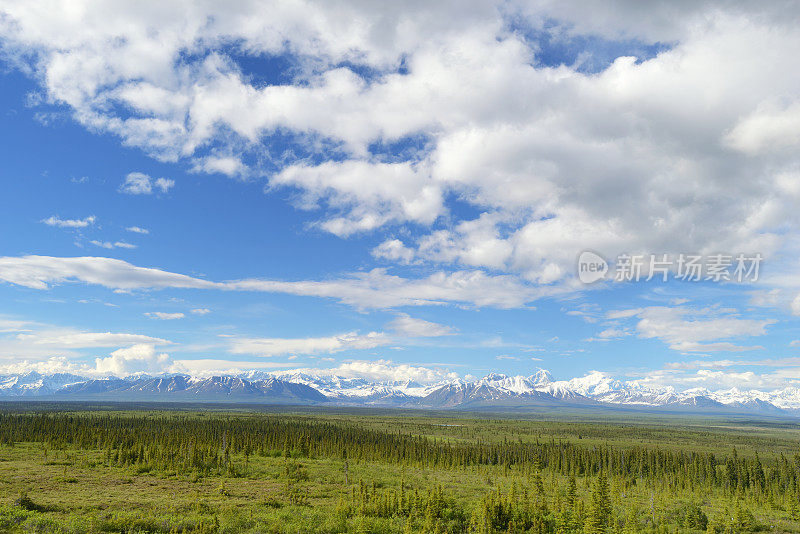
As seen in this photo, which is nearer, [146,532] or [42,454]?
[146,532]

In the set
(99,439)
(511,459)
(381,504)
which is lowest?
(511,459)

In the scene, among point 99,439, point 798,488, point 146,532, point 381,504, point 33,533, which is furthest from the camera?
point 99,439

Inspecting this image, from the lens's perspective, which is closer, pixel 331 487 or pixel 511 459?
pixel 331 487

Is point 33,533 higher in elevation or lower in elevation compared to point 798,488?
higher

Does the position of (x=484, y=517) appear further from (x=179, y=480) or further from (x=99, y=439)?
(x=99, y=439)

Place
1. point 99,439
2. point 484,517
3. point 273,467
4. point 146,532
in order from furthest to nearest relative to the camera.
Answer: point 99,439 < point 273,467 < point 484,517 < point 146,532

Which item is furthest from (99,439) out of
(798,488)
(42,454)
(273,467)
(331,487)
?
(798,488)

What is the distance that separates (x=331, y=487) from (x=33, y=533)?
41.8 meters

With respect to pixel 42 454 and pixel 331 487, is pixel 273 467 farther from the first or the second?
pixel 42 454

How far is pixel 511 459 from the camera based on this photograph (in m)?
147

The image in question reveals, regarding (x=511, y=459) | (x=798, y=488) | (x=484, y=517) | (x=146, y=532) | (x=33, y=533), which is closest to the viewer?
(x=33, y=533)

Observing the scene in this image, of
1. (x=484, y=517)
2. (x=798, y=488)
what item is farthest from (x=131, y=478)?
(x=798, y=488)

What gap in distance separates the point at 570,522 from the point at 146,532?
40.9 m

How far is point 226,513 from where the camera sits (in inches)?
1821
